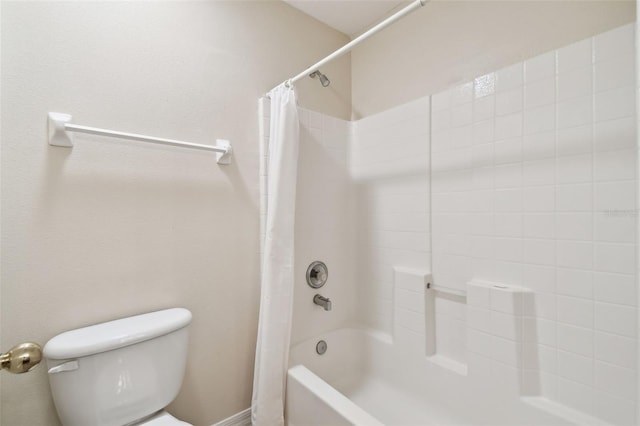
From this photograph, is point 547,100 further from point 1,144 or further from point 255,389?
point 1,144

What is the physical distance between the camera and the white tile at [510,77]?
4.19 ft

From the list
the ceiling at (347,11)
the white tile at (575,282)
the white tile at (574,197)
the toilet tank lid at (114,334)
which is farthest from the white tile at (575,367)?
the ceiling at (347,11)

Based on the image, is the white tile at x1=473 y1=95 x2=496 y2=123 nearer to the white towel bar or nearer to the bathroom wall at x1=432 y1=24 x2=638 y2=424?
the bathroom wall at x1=432 y1=24 x2=638 y2=424

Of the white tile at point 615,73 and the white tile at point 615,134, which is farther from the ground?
the white tile at point 615,73

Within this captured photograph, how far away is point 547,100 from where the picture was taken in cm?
121

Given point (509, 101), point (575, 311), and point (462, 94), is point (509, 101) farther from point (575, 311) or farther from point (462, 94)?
point (575, 311)

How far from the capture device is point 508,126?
132 centimetres

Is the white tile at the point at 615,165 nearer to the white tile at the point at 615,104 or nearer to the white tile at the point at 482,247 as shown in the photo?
the white tile at the point at 615,104

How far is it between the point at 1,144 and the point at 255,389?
144 cm

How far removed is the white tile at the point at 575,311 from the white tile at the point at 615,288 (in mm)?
51

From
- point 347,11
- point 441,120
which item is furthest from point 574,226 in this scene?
point 347,11

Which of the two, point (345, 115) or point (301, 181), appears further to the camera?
point (345, 115)

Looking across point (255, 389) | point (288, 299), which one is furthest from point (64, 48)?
point (255, 389)

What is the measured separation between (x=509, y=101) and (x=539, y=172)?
352 mm
